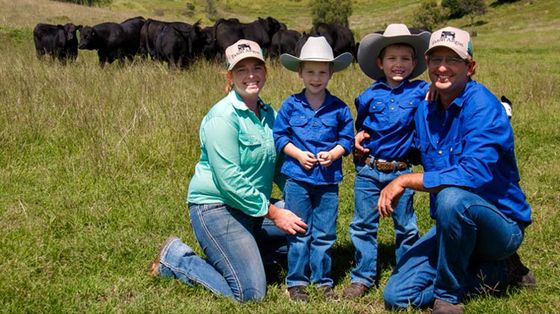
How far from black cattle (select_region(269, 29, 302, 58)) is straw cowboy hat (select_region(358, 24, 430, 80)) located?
39.4 ft

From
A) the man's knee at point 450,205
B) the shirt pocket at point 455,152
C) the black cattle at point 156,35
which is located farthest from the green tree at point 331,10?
the man's knee at point 450,205

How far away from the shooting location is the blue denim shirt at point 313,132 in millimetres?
3424

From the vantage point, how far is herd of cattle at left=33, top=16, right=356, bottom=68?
1438cm

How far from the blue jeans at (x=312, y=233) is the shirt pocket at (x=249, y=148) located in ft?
0.82

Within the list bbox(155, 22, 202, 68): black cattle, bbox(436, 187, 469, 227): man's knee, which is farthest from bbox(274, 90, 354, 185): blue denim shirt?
bbox(155, 22, 202, 68): black cattle

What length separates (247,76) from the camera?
346 cm

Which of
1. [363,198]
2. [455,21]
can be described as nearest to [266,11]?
[455,21]

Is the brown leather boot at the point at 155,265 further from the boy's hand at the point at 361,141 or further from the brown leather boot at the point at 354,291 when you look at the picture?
the boy's hand at the point at 361,141

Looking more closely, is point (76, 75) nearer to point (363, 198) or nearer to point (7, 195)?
point (7, 195)

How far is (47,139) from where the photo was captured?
601 centimetres

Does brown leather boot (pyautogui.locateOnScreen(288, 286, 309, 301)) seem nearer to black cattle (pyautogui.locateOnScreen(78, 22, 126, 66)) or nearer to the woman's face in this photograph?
the woman's face

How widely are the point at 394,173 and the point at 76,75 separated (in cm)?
685

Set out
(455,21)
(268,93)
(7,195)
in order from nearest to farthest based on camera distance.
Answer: (7,195) < (268,93) < (455,21)

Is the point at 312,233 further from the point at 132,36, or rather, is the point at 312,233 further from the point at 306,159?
the point at 132,36
